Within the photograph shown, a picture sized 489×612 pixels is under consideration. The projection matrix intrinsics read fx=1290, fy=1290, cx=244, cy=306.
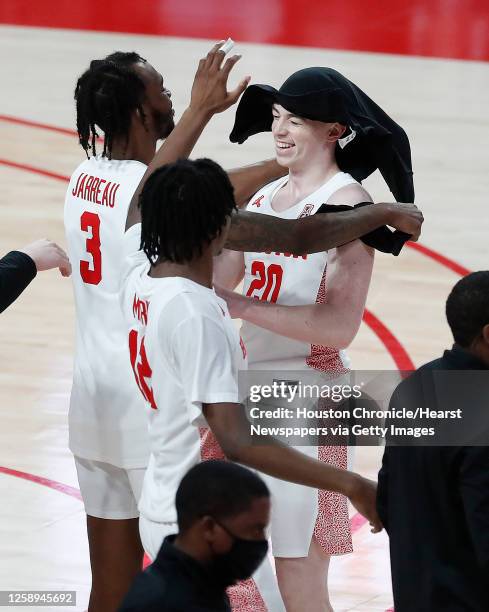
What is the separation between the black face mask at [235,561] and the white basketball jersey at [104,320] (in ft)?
3.85

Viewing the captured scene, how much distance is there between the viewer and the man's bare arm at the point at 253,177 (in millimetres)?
4215

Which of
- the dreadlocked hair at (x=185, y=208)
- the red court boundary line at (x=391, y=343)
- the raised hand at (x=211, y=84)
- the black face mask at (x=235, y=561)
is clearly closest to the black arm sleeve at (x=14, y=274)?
the raised hand at (x=211, y=84)

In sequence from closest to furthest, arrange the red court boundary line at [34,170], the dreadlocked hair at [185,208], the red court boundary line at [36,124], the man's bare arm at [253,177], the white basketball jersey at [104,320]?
the dreadlocked hair at [185,208] < the white basketball jersey at [104,320] < the man's bare arm at [253,177] < the red court boundary line at [34,170] < the red court boundary line at [36,124]

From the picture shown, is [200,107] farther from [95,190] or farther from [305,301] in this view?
[305,301]

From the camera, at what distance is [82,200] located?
380 centimetres

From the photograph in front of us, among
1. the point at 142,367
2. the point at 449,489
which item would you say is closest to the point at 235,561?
the point at 449,489

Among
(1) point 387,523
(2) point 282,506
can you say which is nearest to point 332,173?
(2) point 282,506

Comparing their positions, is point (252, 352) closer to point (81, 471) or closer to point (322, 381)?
point (322, 381)

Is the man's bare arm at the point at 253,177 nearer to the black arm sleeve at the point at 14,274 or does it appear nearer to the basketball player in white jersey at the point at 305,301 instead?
the basketball player in white jersey at the point at 305,301

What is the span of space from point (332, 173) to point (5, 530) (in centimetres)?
206

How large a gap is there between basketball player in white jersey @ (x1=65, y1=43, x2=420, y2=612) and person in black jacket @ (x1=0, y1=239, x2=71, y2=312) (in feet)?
0.86

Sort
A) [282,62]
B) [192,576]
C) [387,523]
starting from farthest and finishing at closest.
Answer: [282,62] < [387,523] < [192,576]

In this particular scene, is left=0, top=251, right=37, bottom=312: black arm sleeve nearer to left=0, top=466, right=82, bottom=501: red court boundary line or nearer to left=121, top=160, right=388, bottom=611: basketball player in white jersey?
left=121, top=160, right=388, bottom=611: basketball player in white jersey

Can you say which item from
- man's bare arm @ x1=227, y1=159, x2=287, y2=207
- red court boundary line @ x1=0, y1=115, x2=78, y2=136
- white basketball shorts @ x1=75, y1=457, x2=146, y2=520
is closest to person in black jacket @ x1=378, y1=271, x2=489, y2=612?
white basketball shorts @ x1=75, y1=457, x2=146, y2=520
